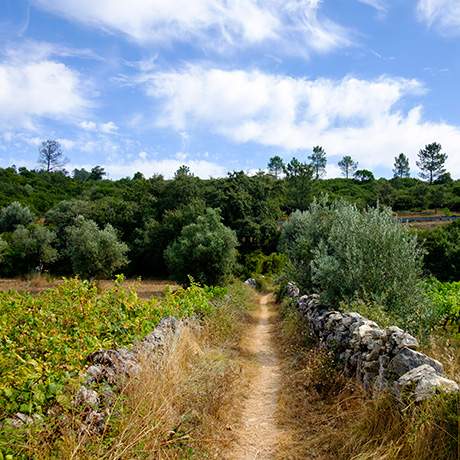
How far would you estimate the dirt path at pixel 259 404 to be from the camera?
5617 millimetres

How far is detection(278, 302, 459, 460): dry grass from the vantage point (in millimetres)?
3873

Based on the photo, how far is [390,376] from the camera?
217 inches

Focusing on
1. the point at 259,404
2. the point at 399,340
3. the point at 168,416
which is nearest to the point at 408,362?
the point at 399,340

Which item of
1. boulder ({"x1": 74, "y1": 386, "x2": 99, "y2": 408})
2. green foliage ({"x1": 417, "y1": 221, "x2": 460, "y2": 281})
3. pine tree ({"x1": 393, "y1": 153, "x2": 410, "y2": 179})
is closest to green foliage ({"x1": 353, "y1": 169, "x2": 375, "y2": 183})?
pine tree ({"x1": 393, "y1": 153, "x2": 410, "y2": 179})

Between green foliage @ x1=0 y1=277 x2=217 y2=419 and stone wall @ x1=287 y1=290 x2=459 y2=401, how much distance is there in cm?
355

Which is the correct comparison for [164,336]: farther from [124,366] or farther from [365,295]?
[365,295]

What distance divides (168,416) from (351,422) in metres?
2.42

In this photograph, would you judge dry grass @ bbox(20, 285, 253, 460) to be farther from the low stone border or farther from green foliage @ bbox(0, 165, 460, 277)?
green foliage @ bbox(0, 165, 460, 277)

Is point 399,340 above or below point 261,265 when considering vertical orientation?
above

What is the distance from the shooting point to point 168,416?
16.0 feet

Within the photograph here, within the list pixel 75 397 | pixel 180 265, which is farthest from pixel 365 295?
pixel 180 265

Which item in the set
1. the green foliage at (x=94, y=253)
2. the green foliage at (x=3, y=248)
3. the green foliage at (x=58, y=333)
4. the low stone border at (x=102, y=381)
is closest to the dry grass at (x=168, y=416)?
the low stone border at (x=102, y=381)

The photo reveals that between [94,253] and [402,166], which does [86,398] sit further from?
[402,166]

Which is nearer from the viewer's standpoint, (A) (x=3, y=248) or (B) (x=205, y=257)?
(B) (x=205, y=257)
